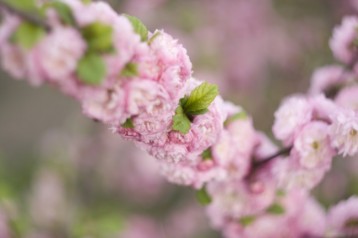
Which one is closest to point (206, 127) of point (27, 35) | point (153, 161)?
point (27, 35)

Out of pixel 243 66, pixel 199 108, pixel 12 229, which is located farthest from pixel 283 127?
pixel 243 66

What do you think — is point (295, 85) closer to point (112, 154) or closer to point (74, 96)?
point (112, 154)

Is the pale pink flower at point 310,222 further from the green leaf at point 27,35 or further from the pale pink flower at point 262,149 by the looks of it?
the green leaf at point 27,35

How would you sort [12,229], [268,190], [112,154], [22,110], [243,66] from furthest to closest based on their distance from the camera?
[22,110], [243,66], [112,154], [12,229], [268,190]

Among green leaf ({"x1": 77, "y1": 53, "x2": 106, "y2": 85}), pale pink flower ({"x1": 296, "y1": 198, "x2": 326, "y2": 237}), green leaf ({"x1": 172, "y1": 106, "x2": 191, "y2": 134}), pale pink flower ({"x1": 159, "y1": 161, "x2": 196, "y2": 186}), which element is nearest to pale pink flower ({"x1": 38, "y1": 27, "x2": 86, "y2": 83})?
green leaf ({"x1": 77, "y1": 53, "x2": 106, "y2": 85})

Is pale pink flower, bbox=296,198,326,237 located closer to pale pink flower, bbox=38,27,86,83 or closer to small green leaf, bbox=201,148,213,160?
small green leaf, bbox=201,148,213,160

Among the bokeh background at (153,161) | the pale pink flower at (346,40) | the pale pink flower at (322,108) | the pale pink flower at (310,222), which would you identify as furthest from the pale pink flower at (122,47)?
the bokeh background at (153,161)
